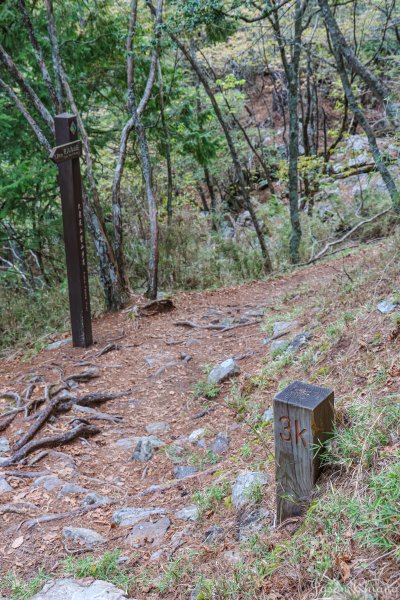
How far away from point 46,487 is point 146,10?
11.7 metres

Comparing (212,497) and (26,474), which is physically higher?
(212,497)

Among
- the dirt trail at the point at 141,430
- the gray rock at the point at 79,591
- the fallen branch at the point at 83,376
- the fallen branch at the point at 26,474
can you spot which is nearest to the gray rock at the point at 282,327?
the dirt trail at the point at 141,430

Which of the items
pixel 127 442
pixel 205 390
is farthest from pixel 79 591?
pixel 205 390

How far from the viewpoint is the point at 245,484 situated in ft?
9.48

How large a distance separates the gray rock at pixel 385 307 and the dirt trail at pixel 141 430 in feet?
3.01

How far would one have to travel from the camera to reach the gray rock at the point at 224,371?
5125mm

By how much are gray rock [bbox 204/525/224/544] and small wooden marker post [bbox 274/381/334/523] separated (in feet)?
1.45

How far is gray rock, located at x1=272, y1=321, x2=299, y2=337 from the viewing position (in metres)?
5.57

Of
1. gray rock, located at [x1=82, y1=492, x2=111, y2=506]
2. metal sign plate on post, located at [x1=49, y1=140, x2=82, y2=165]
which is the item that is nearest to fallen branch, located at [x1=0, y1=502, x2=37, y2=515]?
gray rock, located at [x1=82, y1=492, x2=111, y2=506]

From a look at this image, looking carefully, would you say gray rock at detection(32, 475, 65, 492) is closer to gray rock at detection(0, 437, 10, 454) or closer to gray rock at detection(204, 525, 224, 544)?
gray rock at detection(0, 437, 10, 454)

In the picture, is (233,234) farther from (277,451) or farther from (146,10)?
(277,451)

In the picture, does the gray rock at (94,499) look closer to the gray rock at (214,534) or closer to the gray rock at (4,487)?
the gray rock at (4,487)

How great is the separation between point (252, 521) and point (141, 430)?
2.27 m

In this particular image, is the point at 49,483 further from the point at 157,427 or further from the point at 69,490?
the point at 157,427
